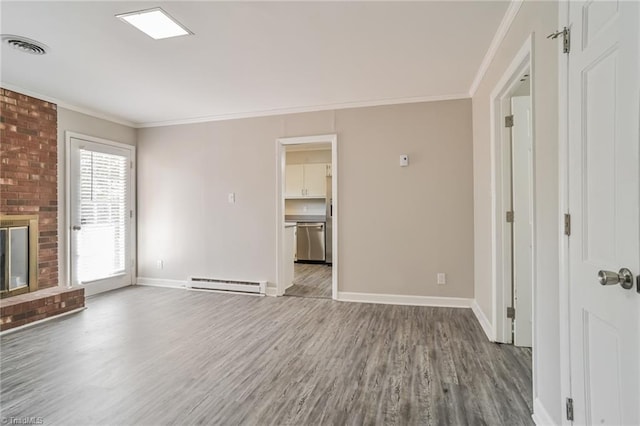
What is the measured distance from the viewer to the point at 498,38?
248 centimetres

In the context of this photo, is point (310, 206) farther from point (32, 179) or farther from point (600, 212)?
point (600, 212)

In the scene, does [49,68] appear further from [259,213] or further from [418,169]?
[418,169]

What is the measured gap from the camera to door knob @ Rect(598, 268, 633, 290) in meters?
0.99

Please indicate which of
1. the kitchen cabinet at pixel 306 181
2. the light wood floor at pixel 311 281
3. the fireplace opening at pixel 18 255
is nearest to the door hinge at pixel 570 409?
the light wood floor at pixel 311 281

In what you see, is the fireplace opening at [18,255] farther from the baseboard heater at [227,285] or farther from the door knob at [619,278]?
the door knob at [619,278]

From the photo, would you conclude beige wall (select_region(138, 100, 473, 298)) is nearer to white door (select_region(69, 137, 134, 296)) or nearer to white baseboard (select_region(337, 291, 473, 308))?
white baseboard (select_region(337, 291, 473, 308))

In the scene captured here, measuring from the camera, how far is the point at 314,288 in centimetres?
475

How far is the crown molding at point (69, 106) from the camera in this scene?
136 inches

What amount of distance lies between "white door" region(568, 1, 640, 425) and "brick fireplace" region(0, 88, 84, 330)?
4514mm

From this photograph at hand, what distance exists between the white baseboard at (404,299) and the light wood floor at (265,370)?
0.15 metres

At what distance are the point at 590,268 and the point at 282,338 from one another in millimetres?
2403

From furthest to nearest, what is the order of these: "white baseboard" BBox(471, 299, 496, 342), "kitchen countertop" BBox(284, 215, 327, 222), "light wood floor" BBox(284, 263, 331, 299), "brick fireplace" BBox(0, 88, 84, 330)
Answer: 1. "kitchen countertop" BBox(284, 215, 327, 222)
2. "light wood floor" BBox(284, 263, 331, 299)
3. "brick fireplace" BBox(0, 88, 84, 330)
4. "white baseboard" BBox(471, 299, 496, 342)

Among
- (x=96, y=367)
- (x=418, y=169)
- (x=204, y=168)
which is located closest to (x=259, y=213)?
(x=204, y=168)

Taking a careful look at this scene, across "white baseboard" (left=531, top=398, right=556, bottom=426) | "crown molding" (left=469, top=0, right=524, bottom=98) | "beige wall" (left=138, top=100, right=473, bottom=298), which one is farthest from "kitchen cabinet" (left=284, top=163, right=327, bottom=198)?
"white baseboard" (left=531, top=398, right=556, bottom=426)
